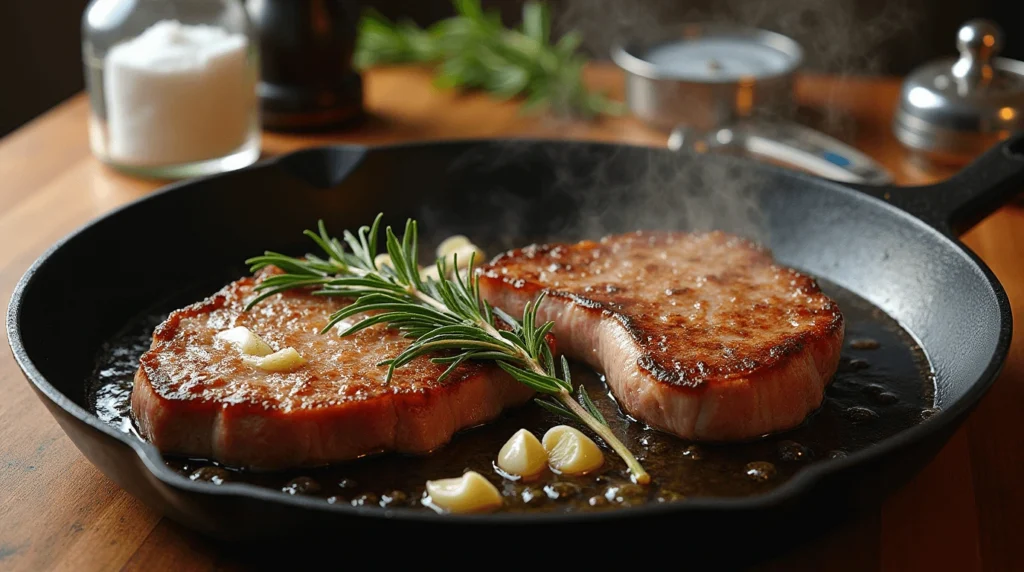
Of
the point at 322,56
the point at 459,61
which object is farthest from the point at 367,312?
the point at 459,61

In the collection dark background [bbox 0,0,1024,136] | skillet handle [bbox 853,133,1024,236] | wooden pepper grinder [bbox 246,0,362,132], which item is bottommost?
dark background [bbox 0,0,1024,136]

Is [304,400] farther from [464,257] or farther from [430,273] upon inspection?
[464,257]

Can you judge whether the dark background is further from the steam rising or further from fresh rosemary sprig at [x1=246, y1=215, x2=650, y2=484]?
fresh rosemary sprig at [x1=246, y1=215, x2=650, y2=484]

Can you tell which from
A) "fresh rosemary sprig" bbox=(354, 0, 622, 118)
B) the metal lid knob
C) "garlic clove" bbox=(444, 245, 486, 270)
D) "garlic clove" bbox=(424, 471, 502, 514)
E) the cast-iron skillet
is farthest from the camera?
"fresh rosemary sprig" bbox=(354, 0, 622, 118)

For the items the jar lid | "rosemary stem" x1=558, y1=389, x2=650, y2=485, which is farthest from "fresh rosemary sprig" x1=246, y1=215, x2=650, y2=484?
the jar lid

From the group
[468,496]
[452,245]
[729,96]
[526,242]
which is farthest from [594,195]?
[468,496]

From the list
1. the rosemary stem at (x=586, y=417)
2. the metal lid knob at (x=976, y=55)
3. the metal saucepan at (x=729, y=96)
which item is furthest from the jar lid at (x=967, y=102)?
the rosemary stem at (x=586, y=417)

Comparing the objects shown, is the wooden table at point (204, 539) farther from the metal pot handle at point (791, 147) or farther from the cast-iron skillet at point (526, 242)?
the metal pot handle at point (791, 147)
